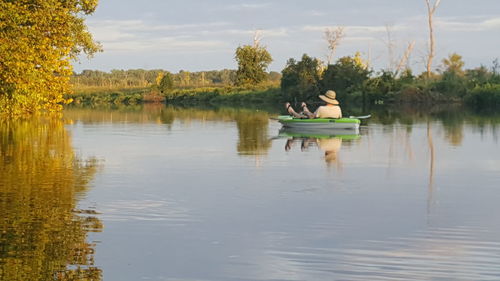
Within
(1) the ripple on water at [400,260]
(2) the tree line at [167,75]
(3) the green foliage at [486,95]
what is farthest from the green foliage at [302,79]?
(1) the ripple on water at [400,260]

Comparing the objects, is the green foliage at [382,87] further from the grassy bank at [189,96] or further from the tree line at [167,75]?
the grassy bank at [189,96]

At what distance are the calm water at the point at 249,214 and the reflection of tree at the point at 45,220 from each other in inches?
1.0

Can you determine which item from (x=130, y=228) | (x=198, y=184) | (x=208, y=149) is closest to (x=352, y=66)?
(x=208, y=149)

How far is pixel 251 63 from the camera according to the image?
9294 cm

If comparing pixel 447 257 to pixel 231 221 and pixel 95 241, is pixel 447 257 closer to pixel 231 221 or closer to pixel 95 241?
pixel 231 221

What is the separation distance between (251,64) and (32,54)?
6969 centimetres

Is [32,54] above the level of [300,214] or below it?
above

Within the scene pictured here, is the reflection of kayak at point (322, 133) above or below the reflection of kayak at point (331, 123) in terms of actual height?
below

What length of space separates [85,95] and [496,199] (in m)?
97.6

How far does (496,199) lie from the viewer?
496 inches

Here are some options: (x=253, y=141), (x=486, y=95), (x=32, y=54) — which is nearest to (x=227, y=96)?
(x=486, y=95)

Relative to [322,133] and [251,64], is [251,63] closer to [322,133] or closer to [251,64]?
[251,64]

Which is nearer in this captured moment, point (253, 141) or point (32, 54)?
point (32, 54)

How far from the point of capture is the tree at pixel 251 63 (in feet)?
302
